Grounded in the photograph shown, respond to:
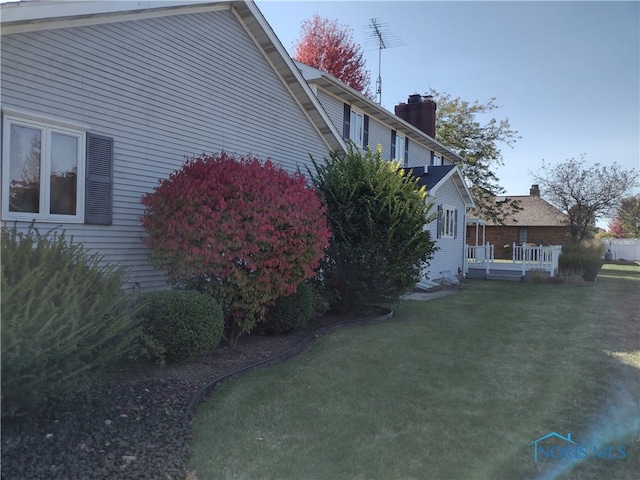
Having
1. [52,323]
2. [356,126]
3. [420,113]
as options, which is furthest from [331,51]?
[52,323]

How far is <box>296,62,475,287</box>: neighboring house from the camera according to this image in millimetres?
14953

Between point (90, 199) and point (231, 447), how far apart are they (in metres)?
4.39

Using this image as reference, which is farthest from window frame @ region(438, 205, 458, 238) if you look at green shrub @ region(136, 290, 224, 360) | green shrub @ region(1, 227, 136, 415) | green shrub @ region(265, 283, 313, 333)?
green shrub @ region(1, 227, 136, 415)

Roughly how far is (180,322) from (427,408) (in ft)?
9.53

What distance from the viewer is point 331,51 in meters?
31.8

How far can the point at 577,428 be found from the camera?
4387 mm

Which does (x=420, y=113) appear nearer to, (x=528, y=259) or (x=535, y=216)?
(x=528, y=259)

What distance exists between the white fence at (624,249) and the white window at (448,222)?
2346cm

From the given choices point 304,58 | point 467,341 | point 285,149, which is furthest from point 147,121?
point 304,58

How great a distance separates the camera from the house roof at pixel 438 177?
16062mm

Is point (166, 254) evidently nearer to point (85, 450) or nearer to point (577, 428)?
point (85, 450)

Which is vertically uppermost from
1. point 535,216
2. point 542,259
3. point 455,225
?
point 535,216

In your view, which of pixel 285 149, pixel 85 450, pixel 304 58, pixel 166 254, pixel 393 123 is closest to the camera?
pixel 85 450

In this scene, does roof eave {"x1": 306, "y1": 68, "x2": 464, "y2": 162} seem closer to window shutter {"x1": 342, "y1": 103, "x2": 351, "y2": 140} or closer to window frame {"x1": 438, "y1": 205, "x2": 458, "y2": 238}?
window shutter {"x1": 342, "y1": 103, "x2": 351, "y2": 140}
